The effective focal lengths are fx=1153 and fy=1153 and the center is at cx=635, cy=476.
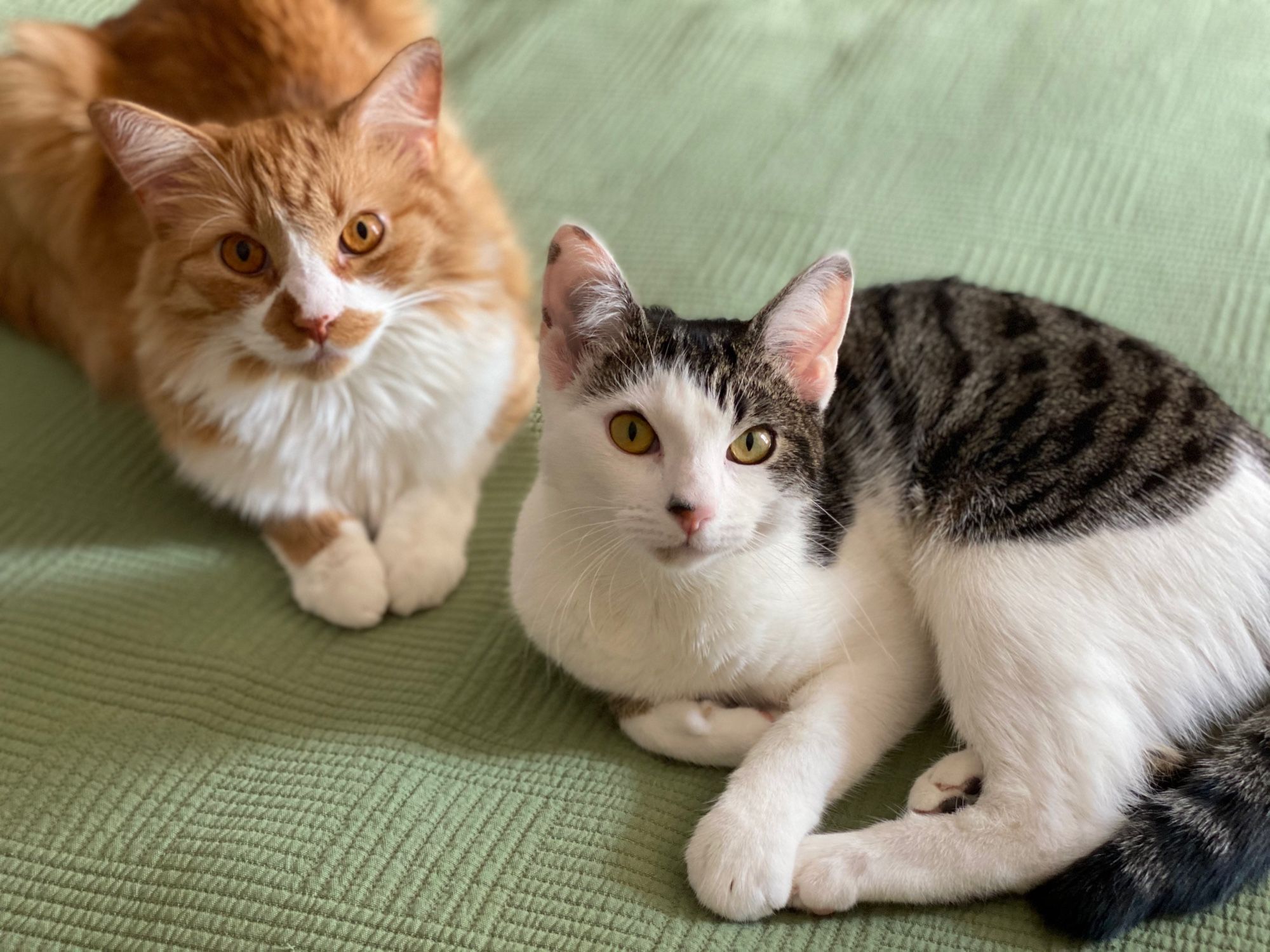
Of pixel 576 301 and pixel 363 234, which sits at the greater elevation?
pixel 576 301

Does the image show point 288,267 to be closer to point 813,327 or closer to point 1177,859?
point 813,327

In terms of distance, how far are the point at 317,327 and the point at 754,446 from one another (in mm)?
618

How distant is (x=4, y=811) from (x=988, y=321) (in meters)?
1.30

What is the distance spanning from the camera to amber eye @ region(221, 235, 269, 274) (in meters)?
1.52

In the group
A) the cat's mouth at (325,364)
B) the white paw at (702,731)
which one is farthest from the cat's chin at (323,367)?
the white paw at (702,731)

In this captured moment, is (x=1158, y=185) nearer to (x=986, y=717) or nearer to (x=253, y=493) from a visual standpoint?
(x=986, y=717)

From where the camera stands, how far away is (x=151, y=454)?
191cm

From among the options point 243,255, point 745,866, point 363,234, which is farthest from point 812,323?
point 243,255

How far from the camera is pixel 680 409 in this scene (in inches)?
44.9

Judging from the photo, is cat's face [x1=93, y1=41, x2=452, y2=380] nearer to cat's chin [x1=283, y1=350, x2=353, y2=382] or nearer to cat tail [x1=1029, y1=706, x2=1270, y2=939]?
cat's chin [x1=283, y1=350, x2=353, y2=382]

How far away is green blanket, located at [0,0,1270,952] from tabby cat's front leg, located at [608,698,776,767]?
24 millimetres

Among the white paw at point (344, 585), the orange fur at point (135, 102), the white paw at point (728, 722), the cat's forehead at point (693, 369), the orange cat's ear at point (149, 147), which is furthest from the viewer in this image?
the orange fur at point (135, 102)

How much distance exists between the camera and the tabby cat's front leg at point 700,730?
1.30m

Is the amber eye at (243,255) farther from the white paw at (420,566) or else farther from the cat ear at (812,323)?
the cat ear at (812,323)
